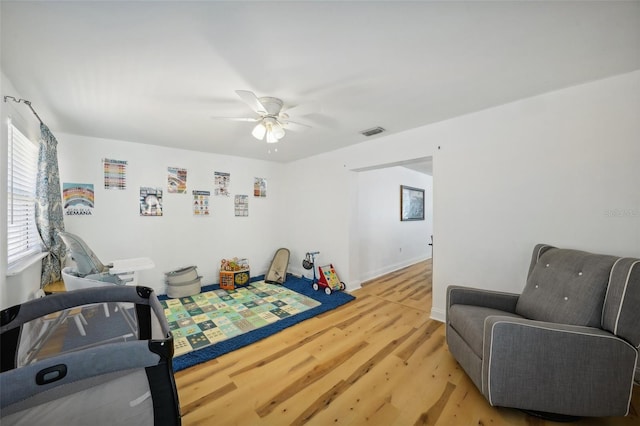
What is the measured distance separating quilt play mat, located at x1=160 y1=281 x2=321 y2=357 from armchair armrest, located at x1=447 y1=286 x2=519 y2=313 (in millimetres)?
1713

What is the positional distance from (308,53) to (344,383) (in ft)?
7.62

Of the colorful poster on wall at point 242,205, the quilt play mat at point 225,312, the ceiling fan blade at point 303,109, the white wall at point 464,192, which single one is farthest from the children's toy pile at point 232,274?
the ceiling fan blade at point 303,109

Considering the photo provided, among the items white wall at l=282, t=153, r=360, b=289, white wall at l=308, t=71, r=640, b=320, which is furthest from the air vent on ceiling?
white wall at l=282, t=153, r=360, b=289

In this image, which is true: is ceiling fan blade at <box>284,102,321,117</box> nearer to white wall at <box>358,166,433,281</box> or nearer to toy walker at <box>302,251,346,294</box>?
white wall at <box>358,166,433,281</box>

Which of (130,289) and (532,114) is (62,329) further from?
(532,114)

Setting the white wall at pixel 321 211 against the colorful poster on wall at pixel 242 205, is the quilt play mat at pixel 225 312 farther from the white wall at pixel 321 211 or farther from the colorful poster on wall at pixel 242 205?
the colorful poster on wall at pixel 242 205

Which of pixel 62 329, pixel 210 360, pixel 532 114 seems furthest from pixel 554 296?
pixel 62 329

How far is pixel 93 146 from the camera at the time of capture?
3.15 metres

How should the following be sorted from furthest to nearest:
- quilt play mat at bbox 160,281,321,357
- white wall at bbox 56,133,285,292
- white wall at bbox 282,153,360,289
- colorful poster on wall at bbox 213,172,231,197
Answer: colorful poster on wall at bbox 213,172,231,197, white wall at bbox 282,153,360,289, white wall at bbox 56,133,285,292, quilt play mat at bbox 160,281,321,357

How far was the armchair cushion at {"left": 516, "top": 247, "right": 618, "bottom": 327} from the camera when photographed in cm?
147

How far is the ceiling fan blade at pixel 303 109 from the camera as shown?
222 cm

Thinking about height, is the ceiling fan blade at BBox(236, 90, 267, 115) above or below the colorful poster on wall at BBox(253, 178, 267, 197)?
above

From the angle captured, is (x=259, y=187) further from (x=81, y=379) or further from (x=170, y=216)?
(x=81, y=379)

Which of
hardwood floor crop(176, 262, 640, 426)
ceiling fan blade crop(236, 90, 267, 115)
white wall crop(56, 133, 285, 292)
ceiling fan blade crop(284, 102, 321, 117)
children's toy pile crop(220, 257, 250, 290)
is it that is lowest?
hardwood floor crop(176, 262, 640, 426)
